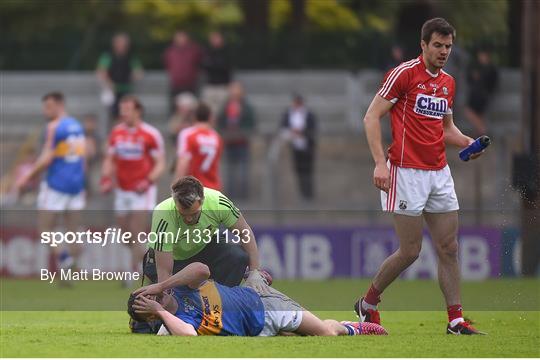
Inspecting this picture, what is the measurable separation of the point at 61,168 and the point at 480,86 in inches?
367

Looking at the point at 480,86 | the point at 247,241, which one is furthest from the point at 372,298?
the point at 480,86

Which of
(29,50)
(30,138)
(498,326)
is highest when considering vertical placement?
(29,50)

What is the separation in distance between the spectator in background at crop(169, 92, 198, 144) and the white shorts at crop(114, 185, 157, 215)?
5.56m

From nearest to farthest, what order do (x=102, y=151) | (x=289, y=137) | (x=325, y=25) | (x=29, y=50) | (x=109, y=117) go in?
(x=289, y=137), (x=102, y=151), (x=109, y=117), (x=29, y=50), (x=325, y=25)

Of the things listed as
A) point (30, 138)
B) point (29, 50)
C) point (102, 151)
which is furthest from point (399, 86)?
point (29, 50)

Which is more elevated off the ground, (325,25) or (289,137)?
(325,25)

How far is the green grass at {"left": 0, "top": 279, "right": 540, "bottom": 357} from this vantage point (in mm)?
10141

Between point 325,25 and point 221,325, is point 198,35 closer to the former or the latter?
point 325,25

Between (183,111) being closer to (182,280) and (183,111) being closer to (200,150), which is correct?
(200,150)

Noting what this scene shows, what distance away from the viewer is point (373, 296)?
38.7 ft

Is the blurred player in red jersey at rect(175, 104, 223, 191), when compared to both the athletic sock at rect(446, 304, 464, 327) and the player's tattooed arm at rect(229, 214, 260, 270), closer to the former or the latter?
the player's tattooed arm at rect(229, 214, 260, 270)

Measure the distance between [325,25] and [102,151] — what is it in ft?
40.1

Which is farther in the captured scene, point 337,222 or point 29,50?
point 29,50

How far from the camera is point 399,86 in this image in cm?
1149
